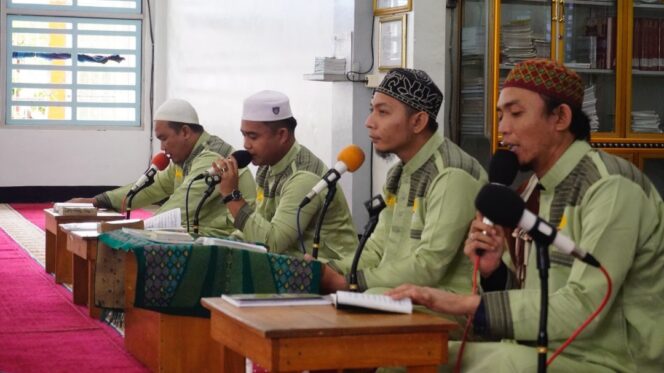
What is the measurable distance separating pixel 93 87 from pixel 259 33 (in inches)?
173

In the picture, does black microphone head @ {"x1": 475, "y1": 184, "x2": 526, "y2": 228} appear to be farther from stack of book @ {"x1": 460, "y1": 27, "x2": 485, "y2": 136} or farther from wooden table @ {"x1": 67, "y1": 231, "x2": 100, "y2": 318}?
stack of book @ {"x1": 460, "y1": 27, "x2": 485, "y2": 136}

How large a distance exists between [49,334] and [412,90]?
8.08 ft

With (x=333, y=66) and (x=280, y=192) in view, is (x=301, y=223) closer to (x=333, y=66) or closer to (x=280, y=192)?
(x=280, y=192)

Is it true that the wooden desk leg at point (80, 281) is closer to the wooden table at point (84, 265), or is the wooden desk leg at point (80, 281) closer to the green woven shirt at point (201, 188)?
the wooden table at point (84, 265)

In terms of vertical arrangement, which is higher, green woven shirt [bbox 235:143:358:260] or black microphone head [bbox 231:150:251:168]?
black microphone head [bbox 231:150:251:168]

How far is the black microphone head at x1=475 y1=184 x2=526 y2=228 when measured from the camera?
7.32 feet

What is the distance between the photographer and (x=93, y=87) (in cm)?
1293

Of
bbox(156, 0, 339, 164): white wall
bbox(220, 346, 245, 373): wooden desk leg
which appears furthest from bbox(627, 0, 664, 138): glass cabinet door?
bbox(220, 346, 245, 373): wooden desk leg

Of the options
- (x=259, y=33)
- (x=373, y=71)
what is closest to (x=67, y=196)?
(x=259, y=33)

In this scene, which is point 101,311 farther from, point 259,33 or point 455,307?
point 259,33

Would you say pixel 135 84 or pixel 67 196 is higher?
pixel 135 84

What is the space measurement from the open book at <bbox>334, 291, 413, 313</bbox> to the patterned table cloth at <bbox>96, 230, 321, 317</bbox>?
106 cm

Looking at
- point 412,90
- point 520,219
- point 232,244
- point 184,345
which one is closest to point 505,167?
point 520,219

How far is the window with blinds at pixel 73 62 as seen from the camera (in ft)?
41.4
